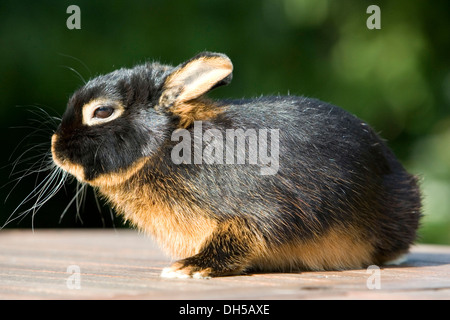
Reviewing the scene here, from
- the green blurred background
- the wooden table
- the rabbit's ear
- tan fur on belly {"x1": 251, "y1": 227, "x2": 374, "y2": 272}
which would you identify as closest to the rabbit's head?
the rabbit's ear

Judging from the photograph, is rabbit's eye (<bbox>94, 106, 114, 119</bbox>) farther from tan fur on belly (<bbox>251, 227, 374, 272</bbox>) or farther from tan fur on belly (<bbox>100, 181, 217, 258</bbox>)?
tan fur on belly (<bbox>251, 227, 374, 272</bbox>)

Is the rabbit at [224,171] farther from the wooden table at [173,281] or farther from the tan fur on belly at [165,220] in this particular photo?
the wooden table at [173,281]

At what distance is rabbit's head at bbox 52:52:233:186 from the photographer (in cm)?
393

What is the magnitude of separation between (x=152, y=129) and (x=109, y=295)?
1.31 meters

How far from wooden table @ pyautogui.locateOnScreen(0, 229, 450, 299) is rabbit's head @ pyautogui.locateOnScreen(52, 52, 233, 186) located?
556 millimetres

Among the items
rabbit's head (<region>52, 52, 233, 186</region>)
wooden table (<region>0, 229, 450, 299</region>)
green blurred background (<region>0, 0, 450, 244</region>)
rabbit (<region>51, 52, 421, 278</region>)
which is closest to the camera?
wooden table (<region>0, 229, 450, 299</region>)

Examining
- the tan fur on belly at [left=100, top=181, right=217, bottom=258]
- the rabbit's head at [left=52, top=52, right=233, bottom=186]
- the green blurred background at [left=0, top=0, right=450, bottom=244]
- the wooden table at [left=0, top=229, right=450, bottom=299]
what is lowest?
the wooden table at [left=0, top=229, right=450, bottom=299]

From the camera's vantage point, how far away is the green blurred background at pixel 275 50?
28.5 feet

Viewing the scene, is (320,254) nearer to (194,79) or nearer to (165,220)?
(165,220)

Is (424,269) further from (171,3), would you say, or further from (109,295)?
(171,3)

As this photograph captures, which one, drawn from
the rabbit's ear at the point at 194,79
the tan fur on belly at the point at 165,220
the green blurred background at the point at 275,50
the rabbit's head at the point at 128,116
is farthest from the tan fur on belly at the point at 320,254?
the green blurred background at the point at 275,50

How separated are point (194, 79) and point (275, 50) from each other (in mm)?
5376

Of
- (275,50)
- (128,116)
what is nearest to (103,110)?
(128,116)

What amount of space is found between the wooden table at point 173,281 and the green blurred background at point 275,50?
12.8ft
